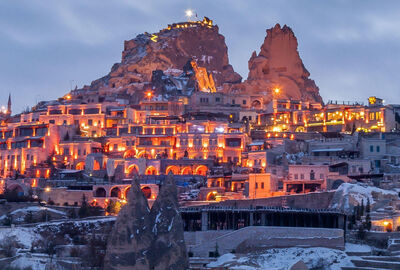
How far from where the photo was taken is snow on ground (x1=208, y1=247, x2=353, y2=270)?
2052 inches

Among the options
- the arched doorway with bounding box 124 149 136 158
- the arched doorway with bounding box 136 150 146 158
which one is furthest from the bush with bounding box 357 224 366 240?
the arched doorway with bounding box 124 149 136 158

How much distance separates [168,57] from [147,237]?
87724mm

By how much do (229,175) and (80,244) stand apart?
2174 centimetres

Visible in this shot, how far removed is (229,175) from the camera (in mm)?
77062

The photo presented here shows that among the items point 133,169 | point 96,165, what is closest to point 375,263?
point 133,169

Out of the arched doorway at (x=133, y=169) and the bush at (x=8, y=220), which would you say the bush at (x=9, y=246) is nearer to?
the bush at (x=8, y=220)

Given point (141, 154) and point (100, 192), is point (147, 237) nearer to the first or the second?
point (100, 192)

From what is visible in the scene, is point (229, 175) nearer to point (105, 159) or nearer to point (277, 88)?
point (105, 159)

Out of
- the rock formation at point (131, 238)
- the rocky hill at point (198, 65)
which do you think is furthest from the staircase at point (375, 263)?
the rocky hill at point (198, 65)

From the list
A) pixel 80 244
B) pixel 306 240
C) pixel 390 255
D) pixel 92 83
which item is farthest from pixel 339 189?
pixel 92 83

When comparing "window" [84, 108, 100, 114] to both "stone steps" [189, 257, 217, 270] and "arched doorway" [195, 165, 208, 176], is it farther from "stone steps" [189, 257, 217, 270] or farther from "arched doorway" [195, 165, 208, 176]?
"stone steps" [189, 257, 217, 270]

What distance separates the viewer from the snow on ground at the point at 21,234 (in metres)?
58.9

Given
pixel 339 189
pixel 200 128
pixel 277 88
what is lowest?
pixel 339 189

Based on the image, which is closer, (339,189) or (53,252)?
(53,252)
